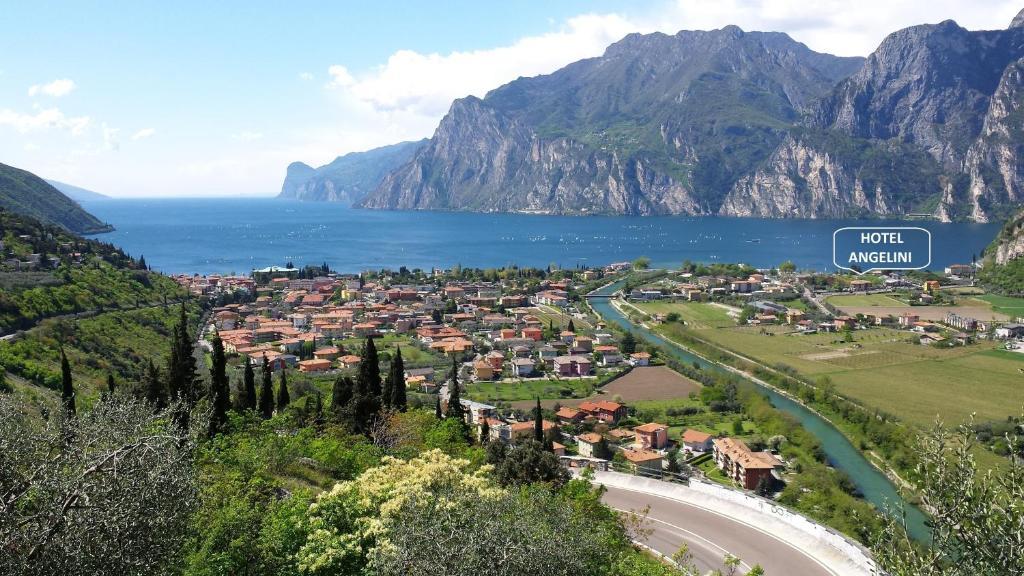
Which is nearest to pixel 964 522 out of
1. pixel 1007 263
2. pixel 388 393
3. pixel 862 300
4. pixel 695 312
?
pixel 388 393

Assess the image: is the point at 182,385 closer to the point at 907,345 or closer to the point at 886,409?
the point at 886,409

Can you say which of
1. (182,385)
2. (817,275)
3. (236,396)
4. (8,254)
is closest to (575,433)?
(236,396)

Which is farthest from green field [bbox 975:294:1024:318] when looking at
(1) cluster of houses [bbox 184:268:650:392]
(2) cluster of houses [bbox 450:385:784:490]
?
(2) cluster of houses [bbox 450:385:784:490]

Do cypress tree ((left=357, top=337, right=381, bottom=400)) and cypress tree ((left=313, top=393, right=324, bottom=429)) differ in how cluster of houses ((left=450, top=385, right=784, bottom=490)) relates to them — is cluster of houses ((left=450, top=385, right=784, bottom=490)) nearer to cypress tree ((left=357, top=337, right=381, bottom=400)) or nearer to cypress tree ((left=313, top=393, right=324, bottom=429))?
cypress tree ((left=357, top=337, right=381, bottom=400))

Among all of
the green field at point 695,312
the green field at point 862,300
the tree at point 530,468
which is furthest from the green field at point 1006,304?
the tree at point 530,468

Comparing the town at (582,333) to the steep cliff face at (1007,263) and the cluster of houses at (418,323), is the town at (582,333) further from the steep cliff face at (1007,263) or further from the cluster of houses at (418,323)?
the steep cliff face at (1007,263)
